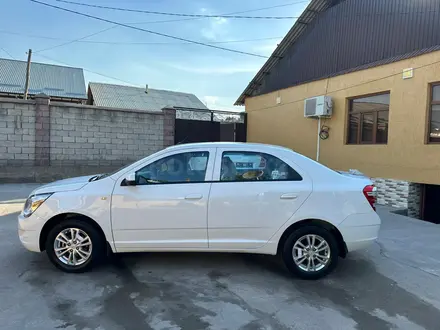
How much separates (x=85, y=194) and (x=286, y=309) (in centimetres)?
255

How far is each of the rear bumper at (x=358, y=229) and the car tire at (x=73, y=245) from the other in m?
2.89

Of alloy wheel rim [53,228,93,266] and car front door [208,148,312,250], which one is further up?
car front door [208,148,312,250]

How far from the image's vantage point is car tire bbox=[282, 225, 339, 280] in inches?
161

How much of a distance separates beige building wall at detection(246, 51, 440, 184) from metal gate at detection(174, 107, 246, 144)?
8.18ft

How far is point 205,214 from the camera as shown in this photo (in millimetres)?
4055

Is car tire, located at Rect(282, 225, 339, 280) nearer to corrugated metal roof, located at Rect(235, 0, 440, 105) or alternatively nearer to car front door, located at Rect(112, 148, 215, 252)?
car front door, located at Rect(112, 148, 215, 252)

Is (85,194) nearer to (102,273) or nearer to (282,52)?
(102,273)

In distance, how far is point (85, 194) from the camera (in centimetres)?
406

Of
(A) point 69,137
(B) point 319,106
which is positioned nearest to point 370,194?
(B) point 319,106

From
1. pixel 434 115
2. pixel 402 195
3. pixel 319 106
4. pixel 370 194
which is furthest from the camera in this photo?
pixel 319 106

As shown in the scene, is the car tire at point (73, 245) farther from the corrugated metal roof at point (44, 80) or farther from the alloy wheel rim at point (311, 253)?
the corrugated metal roof at point (44, 80)

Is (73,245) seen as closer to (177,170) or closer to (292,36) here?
(177,170)

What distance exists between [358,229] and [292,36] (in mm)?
10845

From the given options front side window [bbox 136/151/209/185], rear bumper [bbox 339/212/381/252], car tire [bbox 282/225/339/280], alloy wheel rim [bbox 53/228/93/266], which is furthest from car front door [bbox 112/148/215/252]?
rear bumper [bbox 339/212/381/252]
